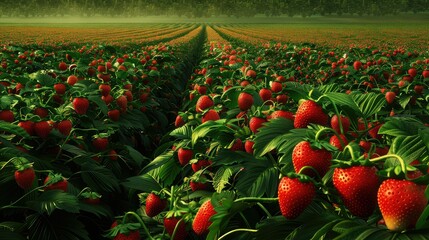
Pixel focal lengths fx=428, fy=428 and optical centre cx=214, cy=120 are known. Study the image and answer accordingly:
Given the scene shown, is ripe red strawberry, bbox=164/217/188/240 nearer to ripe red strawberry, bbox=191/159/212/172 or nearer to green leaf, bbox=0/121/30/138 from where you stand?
ripe red strawberry, bbox=191/159/212/172

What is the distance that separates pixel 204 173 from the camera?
2020 mm

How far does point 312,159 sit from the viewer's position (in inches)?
49.4

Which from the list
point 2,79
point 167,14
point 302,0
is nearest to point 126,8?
point 167,14

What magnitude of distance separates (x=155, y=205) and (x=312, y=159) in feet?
2.87

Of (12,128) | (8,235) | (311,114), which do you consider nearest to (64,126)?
(12,128)

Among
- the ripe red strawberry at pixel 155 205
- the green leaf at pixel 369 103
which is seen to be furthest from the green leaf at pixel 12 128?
the green leaf at pixel 369 103

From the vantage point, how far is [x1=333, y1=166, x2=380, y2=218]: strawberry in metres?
1.10

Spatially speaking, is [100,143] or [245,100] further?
[100,143]

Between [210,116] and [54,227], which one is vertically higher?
[210,116]

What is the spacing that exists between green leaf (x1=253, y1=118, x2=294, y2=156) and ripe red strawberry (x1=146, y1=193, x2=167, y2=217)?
51 cm

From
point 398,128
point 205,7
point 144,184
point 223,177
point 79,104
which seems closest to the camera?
point 398,128

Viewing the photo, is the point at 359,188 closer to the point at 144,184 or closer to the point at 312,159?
the point at 312,159

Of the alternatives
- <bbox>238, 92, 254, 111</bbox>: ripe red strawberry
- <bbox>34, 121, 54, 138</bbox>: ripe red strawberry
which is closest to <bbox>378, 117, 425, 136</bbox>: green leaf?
<bbox>238, 92, 254, 111</bbox>: ripe red strawberry

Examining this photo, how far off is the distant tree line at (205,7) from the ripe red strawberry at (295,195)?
11625cm
